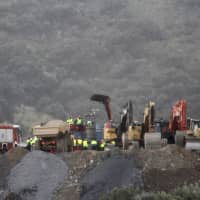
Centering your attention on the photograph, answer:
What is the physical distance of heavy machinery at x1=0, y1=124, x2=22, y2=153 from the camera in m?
38.8

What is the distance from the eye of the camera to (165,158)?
19.8 metres

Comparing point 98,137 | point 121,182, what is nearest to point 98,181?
point 121,182

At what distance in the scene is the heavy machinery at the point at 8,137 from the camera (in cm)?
3884

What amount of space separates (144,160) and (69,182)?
2973mm

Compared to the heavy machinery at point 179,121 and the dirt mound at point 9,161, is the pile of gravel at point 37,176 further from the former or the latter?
the heavy machinery at point 179,121

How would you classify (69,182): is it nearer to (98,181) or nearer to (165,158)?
(98,181)

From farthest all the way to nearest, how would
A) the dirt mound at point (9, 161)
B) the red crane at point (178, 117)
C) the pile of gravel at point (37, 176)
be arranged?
the red crane at point (178, 117), the dirt mound at point (9, 161), the pile of gravel at point (37, 176)

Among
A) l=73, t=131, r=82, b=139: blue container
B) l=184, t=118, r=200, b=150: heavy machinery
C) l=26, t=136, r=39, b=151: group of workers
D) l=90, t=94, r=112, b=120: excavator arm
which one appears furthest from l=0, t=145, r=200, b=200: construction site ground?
l=90, t=94, r=112, b=120: excavator arm

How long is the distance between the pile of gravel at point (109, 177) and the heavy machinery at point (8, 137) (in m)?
19.7

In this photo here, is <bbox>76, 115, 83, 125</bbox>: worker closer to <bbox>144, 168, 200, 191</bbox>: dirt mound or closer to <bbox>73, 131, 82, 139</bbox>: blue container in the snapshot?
<bbox>73, 131, 82, 139</bbox>: blue container

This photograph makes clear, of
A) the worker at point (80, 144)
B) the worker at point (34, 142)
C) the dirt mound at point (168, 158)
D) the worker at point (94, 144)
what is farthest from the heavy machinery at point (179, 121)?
the worker at point (34, 142)

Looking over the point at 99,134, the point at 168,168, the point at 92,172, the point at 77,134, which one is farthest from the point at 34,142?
the point at 168,168

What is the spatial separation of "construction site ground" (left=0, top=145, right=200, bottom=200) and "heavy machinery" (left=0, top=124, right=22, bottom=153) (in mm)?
16806

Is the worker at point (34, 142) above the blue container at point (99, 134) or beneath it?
beneath
